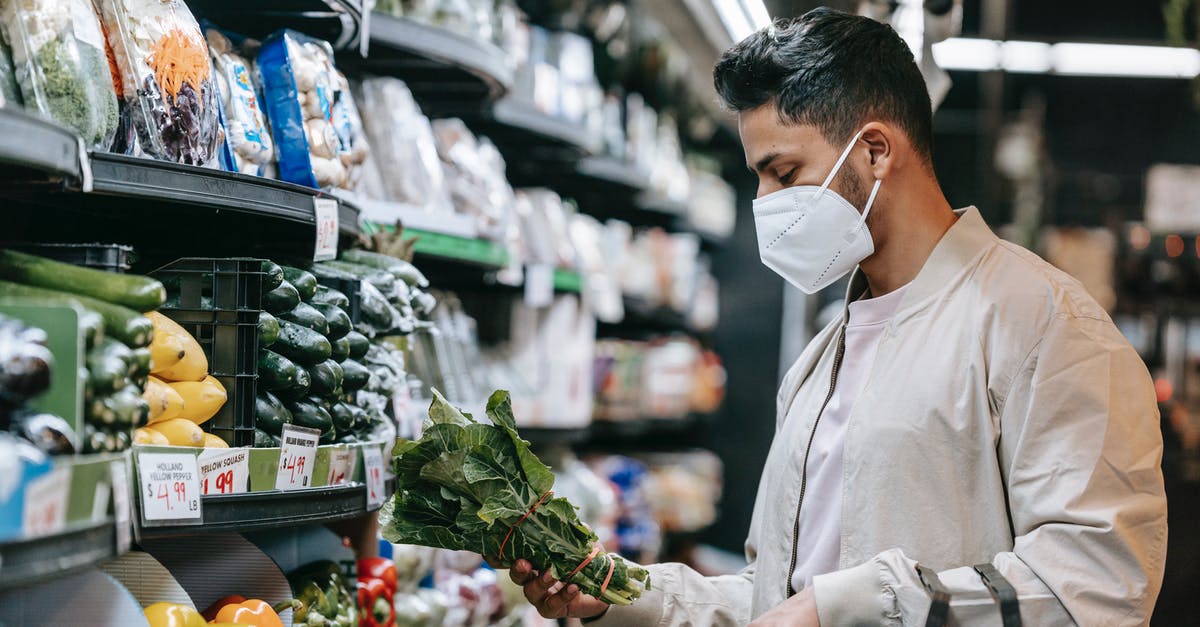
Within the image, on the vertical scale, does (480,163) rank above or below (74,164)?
above

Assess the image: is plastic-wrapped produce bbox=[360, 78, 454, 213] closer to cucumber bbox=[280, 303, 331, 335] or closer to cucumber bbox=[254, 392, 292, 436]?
cucumber bbox=[280, 303, 331, 335]

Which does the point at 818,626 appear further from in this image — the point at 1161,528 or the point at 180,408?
the point at 180,408

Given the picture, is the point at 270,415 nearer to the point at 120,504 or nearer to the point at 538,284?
the point at 120,504

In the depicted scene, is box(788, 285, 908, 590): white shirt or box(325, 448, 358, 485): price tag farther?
box(788, 285, 908, 590): white shirt

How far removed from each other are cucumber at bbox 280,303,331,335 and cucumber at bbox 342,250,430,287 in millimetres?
414

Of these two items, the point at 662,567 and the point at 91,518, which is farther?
the point at 662,567

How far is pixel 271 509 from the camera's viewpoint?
67.5 inches

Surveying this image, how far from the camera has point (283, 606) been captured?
80.2 inches

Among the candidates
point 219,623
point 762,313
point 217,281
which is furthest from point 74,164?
point 762,313

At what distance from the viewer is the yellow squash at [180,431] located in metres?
1.58

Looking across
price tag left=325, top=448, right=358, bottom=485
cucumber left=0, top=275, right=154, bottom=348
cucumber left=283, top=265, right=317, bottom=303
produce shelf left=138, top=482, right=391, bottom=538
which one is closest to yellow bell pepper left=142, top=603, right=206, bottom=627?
produce shelf left=138, top=482, right=391, bottom=538

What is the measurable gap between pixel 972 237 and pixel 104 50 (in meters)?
1.38

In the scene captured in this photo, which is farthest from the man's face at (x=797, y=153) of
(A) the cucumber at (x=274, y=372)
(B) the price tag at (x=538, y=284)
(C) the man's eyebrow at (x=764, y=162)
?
(B) the price tag at (x=538, y=284)

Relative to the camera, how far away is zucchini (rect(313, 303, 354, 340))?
199 cm
